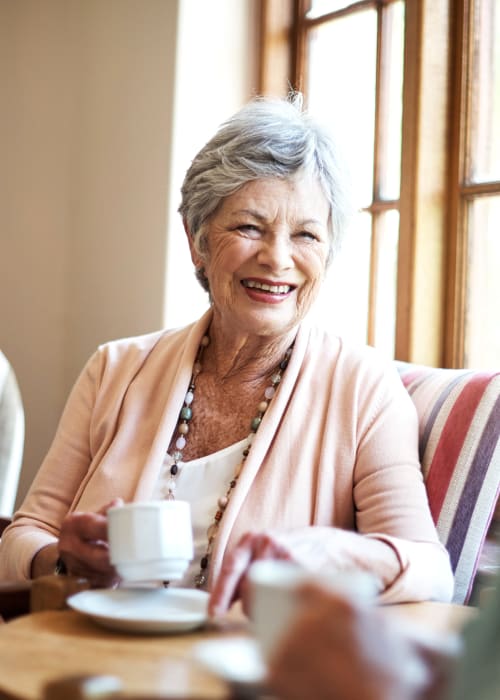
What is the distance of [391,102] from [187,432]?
48.8 inches

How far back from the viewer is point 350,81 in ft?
9.12

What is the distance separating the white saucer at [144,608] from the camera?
1054 mm

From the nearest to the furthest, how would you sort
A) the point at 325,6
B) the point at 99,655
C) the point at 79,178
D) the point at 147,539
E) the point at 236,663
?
the point at 236,663 → the point at 99,655 → the point at 147,539 → the point at 325,6 → the point at 79,178

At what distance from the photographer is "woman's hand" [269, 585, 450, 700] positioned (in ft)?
1.97

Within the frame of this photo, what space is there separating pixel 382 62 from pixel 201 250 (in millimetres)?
1006

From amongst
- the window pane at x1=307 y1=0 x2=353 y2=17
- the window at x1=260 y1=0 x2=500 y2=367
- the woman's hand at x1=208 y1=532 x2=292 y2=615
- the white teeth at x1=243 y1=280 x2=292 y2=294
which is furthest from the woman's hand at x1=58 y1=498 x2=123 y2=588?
the window pane at x1=307 y1=0 x2=353 y2=17

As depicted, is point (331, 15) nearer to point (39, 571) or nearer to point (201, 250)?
point (201, 250)

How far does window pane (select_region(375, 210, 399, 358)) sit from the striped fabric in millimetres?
889

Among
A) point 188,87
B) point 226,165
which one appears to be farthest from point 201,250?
point 188,87

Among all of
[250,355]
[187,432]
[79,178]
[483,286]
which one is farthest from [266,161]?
[79,178]

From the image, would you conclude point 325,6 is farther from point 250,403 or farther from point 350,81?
point 250,403

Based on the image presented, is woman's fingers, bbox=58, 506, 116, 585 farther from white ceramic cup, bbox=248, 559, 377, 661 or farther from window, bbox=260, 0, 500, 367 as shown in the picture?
window, bbox=260, 0, 500, 367

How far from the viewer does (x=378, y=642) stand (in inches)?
24.1

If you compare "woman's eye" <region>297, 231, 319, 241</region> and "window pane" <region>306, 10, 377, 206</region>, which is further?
"window pane" <region>306, 10, 377, 206</region>
